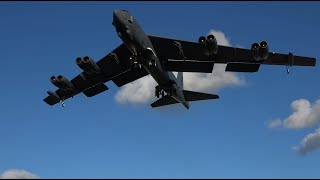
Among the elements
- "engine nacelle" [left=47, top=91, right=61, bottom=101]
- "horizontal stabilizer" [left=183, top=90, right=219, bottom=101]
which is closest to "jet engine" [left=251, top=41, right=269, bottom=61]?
"horizontal stabilizer" [left=183, top=90, right=219, bottom=101]

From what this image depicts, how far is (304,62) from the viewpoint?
1463 inches

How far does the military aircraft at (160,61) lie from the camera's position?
33.7m

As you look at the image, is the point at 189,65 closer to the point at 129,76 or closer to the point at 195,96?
the point at 195,96

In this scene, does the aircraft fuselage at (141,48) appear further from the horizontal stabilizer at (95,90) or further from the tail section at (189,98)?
the horizontal stabilizer at (95,90)

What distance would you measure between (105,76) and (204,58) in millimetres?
9460

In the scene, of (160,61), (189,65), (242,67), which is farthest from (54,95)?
(242,67)

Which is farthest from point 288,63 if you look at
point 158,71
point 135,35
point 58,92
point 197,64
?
point 58,92

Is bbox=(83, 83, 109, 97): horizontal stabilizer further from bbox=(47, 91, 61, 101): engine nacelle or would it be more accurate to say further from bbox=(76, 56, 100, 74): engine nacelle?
bbox=(76, 56, 100, 74): engine nacelle

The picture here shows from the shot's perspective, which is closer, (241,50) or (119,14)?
(119,14)

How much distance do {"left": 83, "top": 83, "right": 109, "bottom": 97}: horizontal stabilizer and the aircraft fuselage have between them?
21.3 ft

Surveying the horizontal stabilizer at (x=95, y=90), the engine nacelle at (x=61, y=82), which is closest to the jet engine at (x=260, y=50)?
the horizontal stabilizer at (x=95, y=90)

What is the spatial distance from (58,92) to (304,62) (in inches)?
863

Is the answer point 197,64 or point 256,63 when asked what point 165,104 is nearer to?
point 197,64

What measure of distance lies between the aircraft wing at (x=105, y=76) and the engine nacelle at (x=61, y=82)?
5.68 ft
